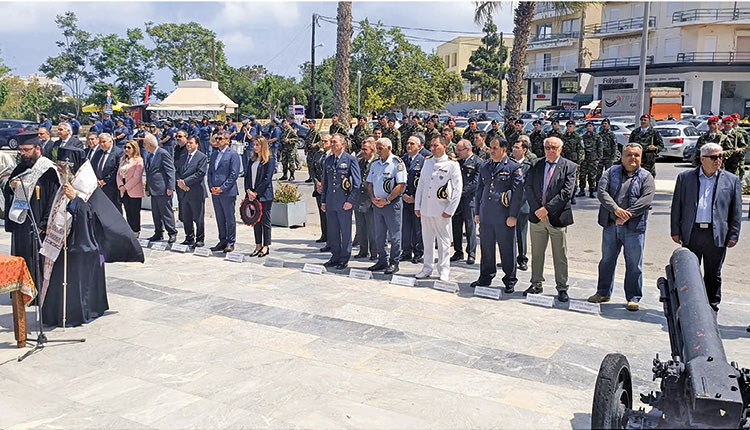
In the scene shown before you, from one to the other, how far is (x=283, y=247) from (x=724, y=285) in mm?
6434

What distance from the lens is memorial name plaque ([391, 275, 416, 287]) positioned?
29.2 ft

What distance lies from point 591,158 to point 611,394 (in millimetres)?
13612

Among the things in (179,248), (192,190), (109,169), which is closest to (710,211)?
(192,190)

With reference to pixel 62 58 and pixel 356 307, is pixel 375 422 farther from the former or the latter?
pixel 62 58

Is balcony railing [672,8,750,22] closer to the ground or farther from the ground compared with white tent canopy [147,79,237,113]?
farther from the ground

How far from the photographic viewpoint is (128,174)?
11.6 meters

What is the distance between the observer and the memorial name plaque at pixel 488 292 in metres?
8.27

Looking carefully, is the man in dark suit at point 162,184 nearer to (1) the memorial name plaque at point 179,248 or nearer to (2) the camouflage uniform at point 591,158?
(1) the memorial name plaque at point 179,248

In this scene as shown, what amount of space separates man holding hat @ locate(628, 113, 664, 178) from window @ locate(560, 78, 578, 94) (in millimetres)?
50405

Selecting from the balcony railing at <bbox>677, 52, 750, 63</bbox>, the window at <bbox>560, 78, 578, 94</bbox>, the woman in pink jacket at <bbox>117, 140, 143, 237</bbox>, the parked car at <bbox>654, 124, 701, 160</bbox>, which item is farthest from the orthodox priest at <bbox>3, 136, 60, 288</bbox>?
the window at <bbox>560, 78, 578, 94</bbox>

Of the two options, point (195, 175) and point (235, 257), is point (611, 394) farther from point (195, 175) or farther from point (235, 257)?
point (195, 175)

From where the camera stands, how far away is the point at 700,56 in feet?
166

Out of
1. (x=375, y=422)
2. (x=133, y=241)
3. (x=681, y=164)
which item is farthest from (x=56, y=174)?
(x=681, y=164)

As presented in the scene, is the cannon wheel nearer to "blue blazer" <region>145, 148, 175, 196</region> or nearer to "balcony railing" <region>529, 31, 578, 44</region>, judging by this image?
"blue blazer" <region>145, 148, 175, 196</region>
